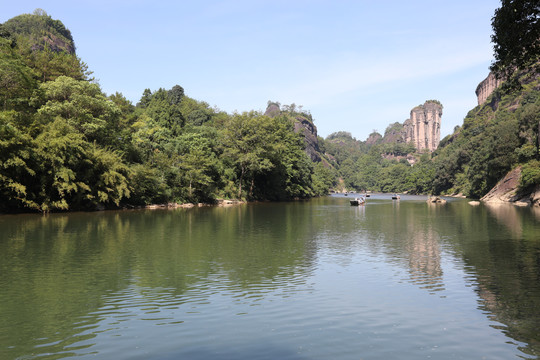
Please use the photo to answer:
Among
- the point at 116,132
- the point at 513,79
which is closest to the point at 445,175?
the point at 116,132

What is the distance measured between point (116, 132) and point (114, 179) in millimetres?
15040

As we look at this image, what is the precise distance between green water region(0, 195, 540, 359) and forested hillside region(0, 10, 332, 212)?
25.6 meters

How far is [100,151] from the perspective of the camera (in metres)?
60.5

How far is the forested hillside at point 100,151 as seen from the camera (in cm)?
5212

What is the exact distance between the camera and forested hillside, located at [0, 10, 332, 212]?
171 feet

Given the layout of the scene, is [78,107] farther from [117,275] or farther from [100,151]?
[117,275]

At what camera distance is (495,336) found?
11250 millimetres

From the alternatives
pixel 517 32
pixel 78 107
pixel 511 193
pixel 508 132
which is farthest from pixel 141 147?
pixel 508 132

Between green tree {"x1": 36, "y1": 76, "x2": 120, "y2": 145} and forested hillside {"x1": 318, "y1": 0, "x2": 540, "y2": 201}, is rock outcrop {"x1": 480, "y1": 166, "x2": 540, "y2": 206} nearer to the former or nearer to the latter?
forested hillside {"x1": 318, "y1": 0, "x2": 540, "y2": 201}

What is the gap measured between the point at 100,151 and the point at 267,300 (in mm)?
52633

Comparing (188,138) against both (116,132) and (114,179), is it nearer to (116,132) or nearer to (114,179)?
(116,132)

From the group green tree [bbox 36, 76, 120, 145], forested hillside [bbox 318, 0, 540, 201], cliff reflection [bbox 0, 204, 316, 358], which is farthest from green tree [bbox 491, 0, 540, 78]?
green tree [bbox 36, 76, 120, 145]

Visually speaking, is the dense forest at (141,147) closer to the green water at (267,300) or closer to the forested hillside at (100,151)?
the forested hillside at (100,151)

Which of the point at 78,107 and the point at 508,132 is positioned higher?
the point at 508,132
